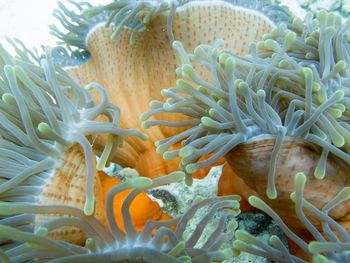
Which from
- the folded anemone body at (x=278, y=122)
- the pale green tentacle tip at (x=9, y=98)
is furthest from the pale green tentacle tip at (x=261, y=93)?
the pale green tentacle tip at (x=9, y=98)

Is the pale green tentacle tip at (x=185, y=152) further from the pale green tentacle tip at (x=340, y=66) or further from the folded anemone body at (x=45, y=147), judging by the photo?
the pale green tentacle tip at (x=340, y=66)

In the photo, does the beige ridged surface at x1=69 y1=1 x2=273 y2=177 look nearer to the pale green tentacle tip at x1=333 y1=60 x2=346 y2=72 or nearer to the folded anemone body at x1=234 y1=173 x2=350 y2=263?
the pale green tentacle tip at x1=333 y1=60 x2=346 y2=72

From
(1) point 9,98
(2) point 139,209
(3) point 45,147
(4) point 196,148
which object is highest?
(1) point 9,98

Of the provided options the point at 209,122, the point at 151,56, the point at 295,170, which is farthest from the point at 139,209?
the point at 151,56

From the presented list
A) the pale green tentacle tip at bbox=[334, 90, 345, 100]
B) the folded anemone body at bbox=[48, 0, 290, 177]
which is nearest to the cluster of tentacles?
the pale green tentacle tip at bbox=[334, 90, 345, 100]

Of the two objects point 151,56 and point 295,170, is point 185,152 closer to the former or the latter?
point 295,170
